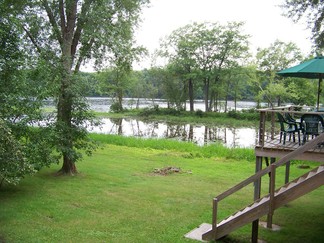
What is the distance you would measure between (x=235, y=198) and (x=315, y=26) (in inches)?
324

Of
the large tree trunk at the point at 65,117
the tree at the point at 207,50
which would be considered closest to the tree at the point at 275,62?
the tree at the point at 207,50

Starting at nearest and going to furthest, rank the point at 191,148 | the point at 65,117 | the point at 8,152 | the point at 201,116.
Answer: the point at 8,152 < the point at 65,117 < the point at 191,148 < the point at 201,116

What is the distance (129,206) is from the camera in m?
8.52

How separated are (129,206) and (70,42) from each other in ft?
19.6

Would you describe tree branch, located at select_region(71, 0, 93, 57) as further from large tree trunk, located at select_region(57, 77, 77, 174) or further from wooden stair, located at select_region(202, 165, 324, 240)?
wooden stair, located at select_region(202, 165, 324, 240)

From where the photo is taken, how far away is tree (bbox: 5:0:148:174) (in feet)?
34.2

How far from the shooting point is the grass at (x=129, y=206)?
6762 mm

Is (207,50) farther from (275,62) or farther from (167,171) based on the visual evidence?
(167,171)

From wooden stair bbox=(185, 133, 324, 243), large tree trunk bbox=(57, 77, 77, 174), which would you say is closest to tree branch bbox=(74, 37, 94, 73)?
large tree trunk bbox=(57, 77, 77, 174)

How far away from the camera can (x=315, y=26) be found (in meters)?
13.6

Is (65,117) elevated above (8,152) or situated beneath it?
elevated above

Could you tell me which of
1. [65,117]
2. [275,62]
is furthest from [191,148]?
[275,62]

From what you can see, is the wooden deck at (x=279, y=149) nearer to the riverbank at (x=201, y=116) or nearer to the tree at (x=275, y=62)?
the riverbank at (x=201, y=116)

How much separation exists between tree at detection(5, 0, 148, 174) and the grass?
1.34m
